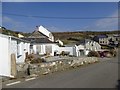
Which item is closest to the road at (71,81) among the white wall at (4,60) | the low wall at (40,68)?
the low wall at (40,68)

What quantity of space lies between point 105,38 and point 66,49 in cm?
8347

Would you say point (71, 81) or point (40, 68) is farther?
point (40, 68)

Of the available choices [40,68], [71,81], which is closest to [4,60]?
[40,68]

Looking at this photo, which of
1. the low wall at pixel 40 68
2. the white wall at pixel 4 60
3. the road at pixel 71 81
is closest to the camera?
the road at pixel 71 81

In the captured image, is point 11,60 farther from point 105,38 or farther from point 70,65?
point 105,38

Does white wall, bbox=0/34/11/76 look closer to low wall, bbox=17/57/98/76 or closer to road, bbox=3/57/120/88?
low wall, bbox=17/57/98/76

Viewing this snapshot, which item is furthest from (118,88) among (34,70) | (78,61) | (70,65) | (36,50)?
(36,50)

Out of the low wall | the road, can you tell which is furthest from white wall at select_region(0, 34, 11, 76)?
the road

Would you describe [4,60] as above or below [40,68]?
above

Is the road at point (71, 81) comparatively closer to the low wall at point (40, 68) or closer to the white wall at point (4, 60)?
the low wall at point (40, 68)

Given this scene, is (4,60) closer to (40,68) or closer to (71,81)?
(40,68)

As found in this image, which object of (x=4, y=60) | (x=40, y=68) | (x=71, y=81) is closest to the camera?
(x=71, y=81)

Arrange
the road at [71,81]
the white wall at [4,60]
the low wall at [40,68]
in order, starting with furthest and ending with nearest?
the low wall at [40,68], the white wall at [4,60], the road at [71,81]

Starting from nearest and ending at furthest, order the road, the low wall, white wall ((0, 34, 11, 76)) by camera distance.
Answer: the road
white wall ((0, 34, 11, 76))
the low wall
